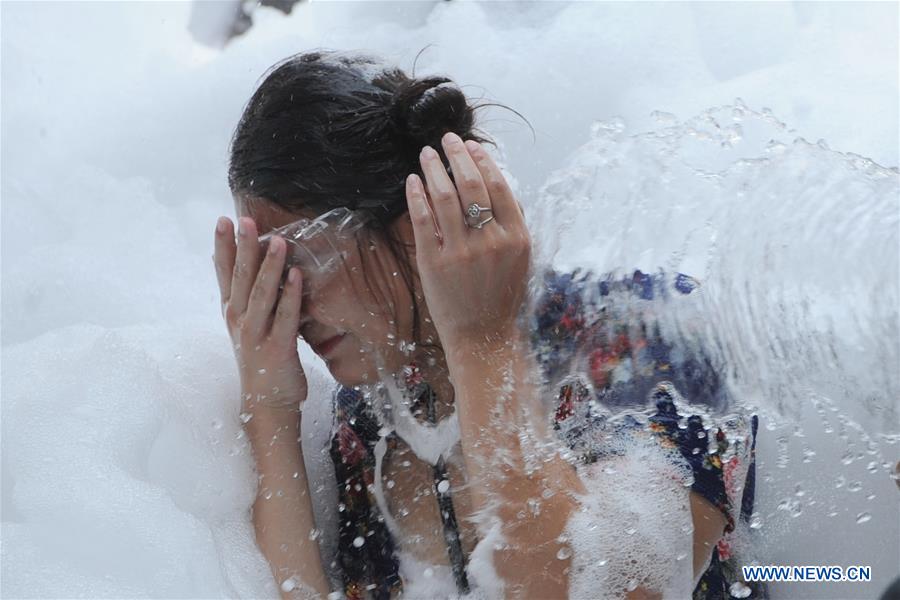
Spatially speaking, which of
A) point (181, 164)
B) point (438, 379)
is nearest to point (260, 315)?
point (438, 379)

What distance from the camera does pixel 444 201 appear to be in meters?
1.22

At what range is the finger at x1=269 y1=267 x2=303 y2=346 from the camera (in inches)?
55.0

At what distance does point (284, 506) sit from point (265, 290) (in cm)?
42

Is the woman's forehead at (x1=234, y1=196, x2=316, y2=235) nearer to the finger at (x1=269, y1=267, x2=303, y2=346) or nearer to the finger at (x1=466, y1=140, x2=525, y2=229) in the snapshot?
the finger at (x1=269, y1=267, x2=303, y2=346)

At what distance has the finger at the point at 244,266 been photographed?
1.37m

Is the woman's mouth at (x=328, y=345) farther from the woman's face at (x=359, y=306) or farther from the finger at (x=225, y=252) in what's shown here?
the finger at (x=225, y=252)

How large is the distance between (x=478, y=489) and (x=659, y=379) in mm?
310

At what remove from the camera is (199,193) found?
243 cm

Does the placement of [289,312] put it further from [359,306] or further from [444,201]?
[444,201]

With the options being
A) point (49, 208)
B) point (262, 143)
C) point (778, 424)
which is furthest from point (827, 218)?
point (49, 208)

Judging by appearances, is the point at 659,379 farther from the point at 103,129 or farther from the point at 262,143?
the point at 103,129

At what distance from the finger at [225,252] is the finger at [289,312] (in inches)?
4.3

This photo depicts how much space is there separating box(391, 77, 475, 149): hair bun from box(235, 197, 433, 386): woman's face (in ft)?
0.42

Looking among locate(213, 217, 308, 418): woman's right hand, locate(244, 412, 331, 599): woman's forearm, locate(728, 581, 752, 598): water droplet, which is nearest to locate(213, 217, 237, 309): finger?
locate(213, 217, 308, 418): woman's right hand
